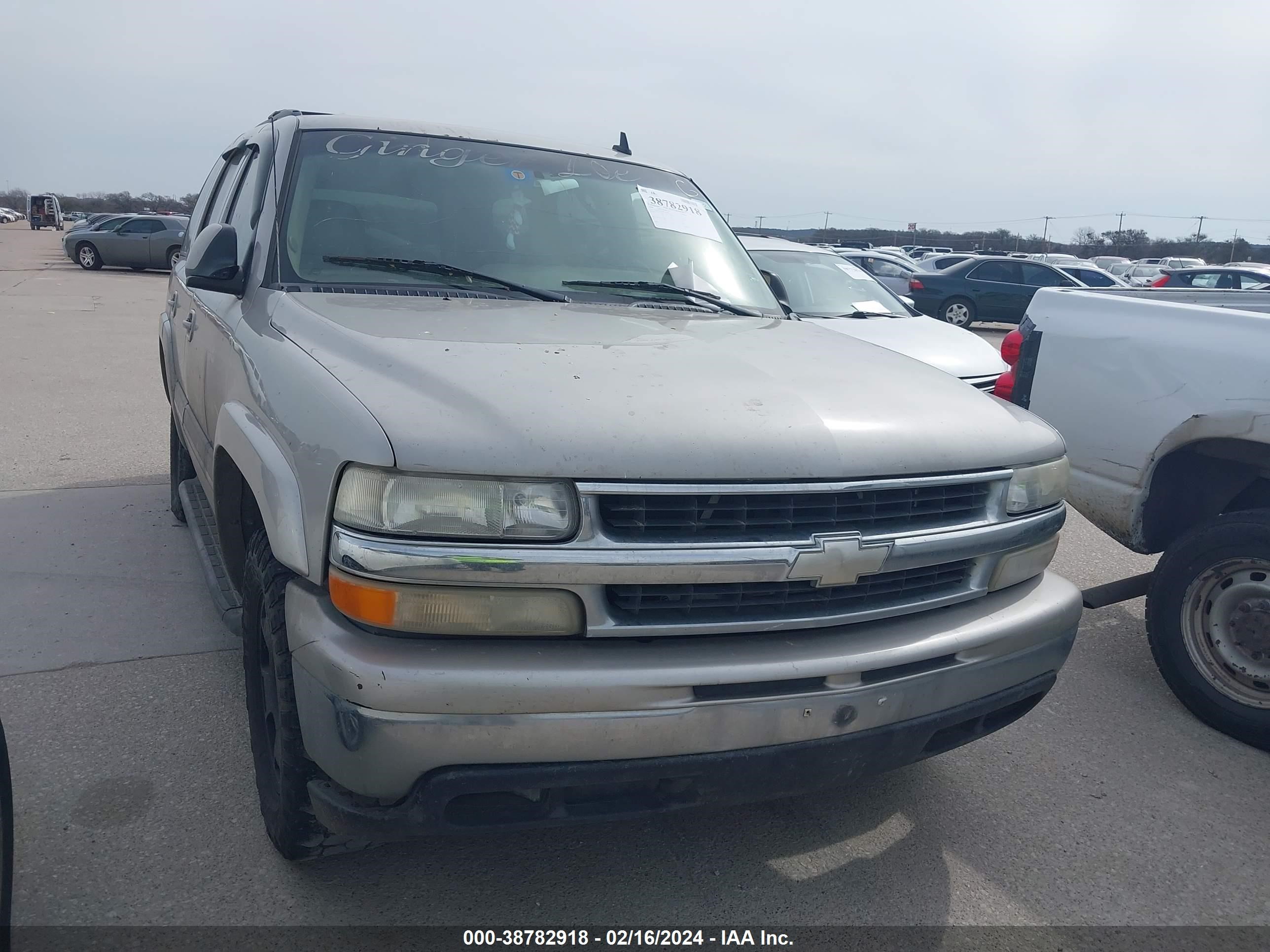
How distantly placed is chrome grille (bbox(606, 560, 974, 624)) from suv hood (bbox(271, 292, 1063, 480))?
237mm

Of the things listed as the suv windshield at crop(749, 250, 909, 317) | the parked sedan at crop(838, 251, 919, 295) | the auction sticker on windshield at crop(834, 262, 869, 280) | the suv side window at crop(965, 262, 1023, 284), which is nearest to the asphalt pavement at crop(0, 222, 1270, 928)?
the suv windshield at crop(749, 250, 909, 317)

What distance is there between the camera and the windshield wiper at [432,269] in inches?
117

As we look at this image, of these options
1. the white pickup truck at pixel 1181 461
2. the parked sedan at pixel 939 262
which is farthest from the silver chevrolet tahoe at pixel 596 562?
the parked sedan at pixel 939 262

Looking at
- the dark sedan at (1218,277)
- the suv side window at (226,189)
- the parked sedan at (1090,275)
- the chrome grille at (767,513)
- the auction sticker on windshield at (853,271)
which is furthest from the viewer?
the parked sedan at (1090,275)

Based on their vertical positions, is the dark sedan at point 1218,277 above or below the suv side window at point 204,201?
below

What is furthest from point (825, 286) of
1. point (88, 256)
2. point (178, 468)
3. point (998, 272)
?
point (88, 256)

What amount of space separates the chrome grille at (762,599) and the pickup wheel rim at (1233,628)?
1.69 m

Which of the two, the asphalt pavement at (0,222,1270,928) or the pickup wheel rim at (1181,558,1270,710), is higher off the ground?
the pickup wheel rim at (1181,558,1270,710)

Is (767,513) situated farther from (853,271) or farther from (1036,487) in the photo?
(853,271)

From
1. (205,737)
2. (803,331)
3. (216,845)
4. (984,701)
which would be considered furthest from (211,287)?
(984,701)

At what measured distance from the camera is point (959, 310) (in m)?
18.8

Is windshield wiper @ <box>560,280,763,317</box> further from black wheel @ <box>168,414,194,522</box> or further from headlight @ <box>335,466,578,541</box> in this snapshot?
black wheel @ <box>168,414,194,522</box>

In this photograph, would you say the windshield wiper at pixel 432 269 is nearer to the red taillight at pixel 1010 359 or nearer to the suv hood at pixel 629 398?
the suv hood at pixel 629 398

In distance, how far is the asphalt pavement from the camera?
2.37 metres
